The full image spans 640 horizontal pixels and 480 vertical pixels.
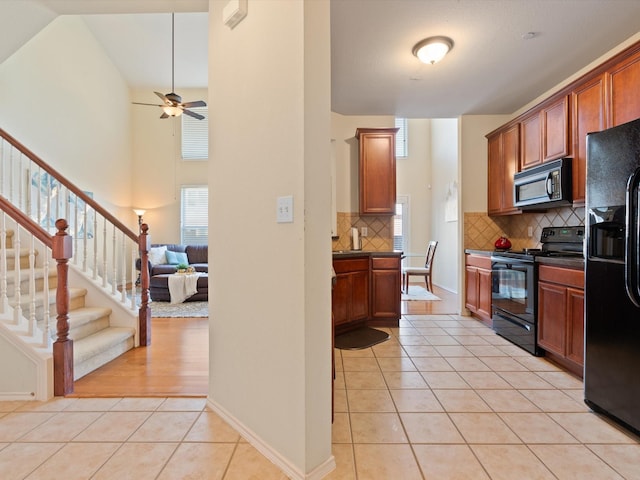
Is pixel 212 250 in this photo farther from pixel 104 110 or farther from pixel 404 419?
pixel 104 110

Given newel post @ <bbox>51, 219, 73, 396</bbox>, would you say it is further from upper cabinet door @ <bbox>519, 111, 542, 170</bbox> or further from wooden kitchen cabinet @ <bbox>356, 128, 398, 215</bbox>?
upper cabinet door @ <bbox>519, 111, 542, 170</bbox>

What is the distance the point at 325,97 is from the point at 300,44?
0.73ft

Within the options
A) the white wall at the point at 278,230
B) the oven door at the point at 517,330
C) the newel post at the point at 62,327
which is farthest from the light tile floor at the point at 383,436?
the oven door at the point at 517,330

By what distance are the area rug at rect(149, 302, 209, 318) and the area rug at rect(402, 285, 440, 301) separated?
323cm

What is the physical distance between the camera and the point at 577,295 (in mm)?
2328

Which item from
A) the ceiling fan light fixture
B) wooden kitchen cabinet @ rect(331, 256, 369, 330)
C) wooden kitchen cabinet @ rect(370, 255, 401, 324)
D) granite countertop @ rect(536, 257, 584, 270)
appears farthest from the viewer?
the ceiling fan light fixture

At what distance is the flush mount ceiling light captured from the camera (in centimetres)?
257

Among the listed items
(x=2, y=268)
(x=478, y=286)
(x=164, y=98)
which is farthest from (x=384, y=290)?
(x=164, y=98)

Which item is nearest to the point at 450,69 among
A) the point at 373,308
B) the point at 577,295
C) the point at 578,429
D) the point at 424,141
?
the point at 577,295

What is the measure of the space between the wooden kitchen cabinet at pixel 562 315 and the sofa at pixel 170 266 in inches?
162

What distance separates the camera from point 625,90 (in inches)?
91.1

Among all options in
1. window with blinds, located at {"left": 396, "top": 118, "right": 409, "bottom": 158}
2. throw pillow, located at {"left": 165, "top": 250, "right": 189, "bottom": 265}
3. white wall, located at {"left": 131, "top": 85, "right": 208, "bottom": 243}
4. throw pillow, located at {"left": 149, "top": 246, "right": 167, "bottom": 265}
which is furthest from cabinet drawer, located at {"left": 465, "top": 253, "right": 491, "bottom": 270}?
white wall, located at {"left": 131, "top": 85, "right": 208, "bottom": 243}

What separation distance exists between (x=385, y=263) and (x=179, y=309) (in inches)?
119

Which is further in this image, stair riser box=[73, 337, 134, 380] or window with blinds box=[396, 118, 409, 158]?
window with blinds box=[396, 118, 409, 158]
